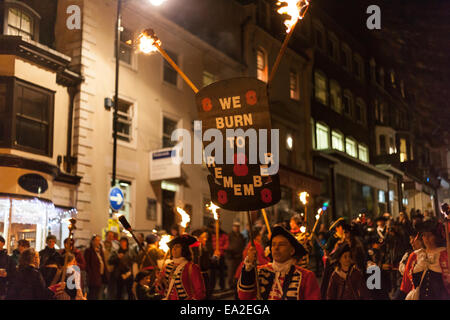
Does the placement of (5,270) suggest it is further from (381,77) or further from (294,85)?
(381,77)

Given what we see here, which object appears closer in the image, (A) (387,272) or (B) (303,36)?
(A) (387,272)

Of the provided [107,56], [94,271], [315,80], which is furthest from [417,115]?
[315,80]

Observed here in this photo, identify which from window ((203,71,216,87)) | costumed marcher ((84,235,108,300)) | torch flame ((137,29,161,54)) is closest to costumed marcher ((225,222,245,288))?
costumed marcher ((84,235,108,300))

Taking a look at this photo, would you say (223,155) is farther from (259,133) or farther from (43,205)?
(43,205)

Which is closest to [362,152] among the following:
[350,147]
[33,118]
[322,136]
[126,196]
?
[350,147]

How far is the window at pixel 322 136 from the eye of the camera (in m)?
29.8

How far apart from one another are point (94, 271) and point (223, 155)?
7349mm

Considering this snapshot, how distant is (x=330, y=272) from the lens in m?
7.66

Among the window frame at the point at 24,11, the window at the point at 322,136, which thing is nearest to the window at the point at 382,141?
the window at the point at 322,136

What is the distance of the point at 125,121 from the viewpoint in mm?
18547

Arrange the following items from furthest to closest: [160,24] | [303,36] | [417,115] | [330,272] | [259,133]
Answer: [303,36]
[160,24]
[417,115]
[330,272]
[259,133]

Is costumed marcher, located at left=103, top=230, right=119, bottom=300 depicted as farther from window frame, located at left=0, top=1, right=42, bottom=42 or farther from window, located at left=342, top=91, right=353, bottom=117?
window, located at left=342, top=91, right=353, bottom=117

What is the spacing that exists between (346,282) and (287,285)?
214 cm

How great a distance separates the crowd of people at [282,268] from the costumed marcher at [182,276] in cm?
1
